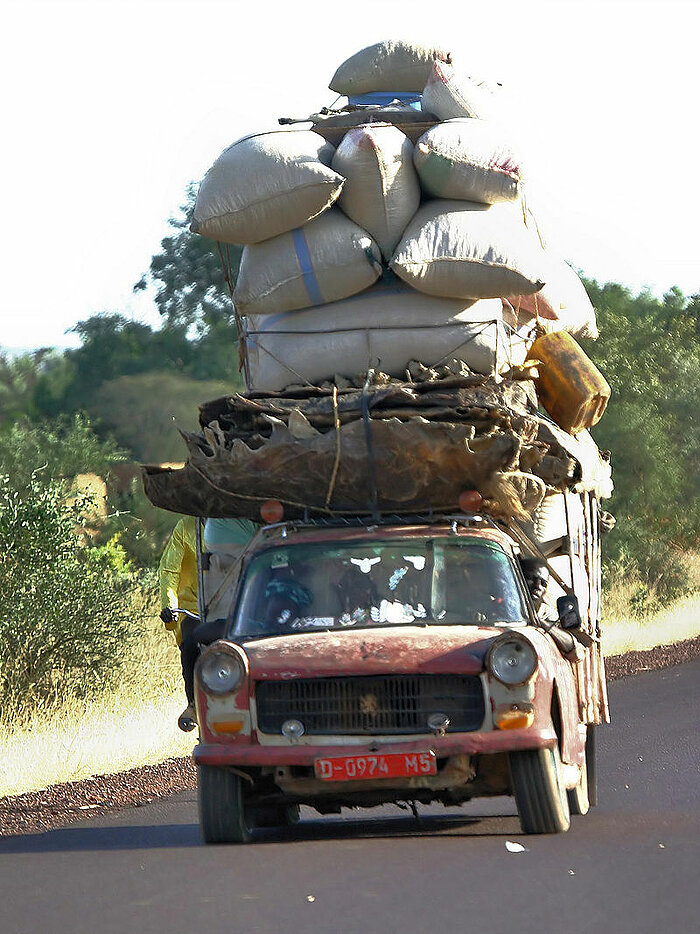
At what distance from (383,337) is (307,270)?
2.36 feet

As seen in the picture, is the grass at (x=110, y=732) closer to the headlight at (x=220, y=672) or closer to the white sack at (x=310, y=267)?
the headlight at (x=220, y=672)

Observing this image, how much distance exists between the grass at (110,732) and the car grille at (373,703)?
354 cm

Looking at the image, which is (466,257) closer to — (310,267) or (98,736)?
(310,267)

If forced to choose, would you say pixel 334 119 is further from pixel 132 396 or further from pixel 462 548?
pixel 132 396

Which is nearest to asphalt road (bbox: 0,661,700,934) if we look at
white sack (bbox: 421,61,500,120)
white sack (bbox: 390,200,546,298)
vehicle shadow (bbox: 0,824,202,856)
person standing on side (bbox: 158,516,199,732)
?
vehicle shadow (bbox: 0,824,202,856)

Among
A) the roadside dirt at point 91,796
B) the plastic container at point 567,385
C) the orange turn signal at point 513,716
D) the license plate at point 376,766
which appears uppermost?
the plastic container at point 567,385

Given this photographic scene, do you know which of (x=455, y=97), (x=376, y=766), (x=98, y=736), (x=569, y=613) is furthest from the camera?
(x=98, y=736)

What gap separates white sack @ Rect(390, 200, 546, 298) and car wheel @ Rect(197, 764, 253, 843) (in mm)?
3760

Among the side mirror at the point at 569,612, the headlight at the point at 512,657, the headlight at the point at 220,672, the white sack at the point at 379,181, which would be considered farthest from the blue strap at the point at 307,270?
Answer: the headlight at the point at 512,657

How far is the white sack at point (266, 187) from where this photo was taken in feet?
39.2

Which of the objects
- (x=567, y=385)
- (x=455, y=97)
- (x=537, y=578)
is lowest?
(x=537, y=578)

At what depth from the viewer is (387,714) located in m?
9.56

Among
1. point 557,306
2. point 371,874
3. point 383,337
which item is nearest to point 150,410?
point 557,306

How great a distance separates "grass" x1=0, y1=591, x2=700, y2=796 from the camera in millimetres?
13070
